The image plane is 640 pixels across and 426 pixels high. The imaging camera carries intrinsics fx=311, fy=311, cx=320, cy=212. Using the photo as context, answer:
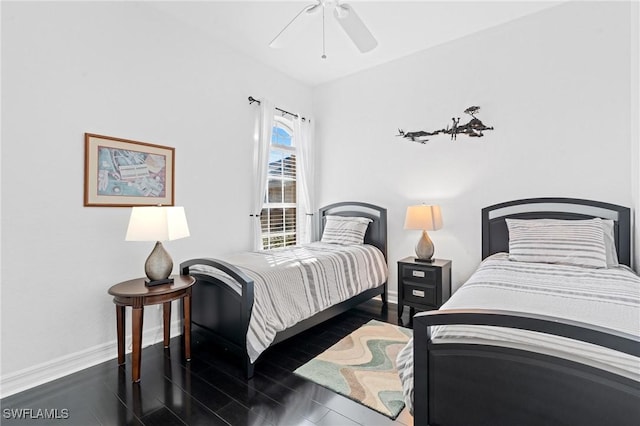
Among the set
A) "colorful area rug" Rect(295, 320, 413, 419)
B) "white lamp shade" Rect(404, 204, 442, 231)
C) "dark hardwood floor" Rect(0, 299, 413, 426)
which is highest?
"white lamp shade" Rect(404, 204, 442, 231)

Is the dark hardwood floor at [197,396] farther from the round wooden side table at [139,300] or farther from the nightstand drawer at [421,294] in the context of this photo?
the nightstand drawer at [421,294]

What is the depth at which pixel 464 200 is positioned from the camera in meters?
3.40

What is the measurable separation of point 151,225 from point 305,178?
2.47 m

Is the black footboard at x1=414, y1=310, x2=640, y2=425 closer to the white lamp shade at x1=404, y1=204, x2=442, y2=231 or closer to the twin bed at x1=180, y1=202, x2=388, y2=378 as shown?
the twin bed at x1=180, y1=202, x2=388, y2=378

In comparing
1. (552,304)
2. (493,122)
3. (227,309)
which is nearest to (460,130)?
(493,122)

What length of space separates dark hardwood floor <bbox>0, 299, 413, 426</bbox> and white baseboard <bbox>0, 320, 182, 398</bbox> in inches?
2.6

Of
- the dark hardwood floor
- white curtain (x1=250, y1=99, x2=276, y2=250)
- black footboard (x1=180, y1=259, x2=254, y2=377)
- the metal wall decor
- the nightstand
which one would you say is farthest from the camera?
white curtain (x1=250, y1=99, x2=276, y2=250)

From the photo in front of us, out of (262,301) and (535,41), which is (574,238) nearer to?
(535,41)

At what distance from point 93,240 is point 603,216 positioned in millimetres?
4260

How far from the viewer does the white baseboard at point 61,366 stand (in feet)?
6.72

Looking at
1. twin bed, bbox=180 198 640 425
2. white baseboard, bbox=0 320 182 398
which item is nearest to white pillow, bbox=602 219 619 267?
twin bed, bbox=180 198 640 425

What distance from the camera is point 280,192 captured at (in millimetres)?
4277

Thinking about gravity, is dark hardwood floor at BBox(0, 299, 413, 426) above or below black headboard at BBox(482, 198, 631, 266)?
below

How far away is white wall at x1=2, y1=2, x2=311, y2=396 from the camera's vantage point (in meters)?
2.09
